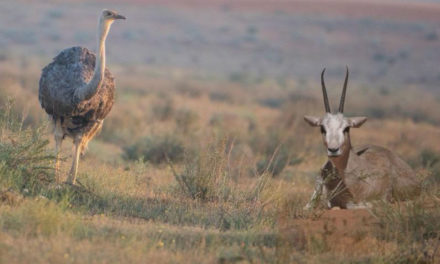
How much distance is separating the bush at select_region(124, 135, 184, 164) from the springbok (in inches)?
247

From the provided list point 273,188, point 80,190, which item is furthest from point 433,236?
point 80,190

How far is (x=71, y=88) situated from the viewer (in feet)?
38.0

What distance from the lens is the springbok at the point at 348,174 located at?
9.73 metres

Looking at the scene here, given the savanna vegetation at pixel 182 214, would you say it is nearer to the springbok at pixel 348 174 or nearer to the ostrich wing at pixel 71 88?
the springbok at pixel 348 174

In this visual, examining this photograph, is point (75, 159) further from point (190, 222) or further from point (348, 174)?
point (348, 174)

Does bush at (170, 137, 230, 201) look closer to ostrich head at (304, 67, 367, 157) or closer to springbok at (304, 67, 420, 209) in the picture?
springbok at (304, 67, 420, 209)

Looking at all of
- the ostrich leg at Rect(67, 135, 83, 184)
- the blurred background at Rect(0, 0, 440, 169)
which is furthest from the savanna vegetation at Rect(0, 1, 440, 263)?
the blurred background at Rect(0, 0, 440, 169)

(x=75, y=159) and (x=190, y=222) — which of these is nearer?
(x=190, y=222)

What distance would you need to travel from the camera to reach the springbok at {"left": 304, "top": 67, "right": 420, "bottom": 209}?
9.73 m

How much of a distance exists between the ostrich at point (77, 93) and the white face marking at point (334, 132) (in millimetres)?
3297

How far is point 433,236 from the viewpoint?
31.3 feet

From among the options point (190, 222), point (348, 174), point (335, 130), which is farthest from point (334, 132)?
point (190, 222)

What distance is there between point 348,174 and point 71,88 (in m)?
4.04

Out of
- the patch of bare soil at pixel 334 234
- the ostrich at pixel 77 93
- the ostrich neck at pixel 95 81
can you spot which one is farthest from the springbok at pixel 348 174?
the ostrich at pixel 77 93
